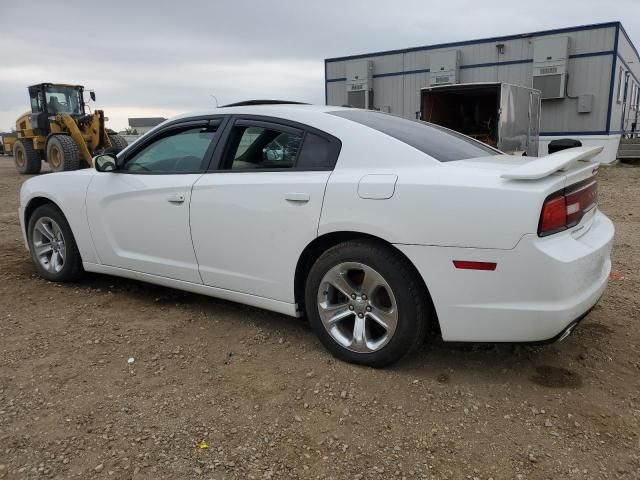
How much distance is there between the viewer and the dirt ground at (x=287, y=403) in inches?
87.4

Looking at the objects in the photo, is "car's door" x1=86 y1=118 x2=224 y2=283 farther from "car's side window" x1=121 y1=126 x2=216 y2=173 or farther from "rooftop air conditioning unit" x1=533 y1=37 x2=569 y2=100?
"rooftop air conditioning unit" x1=533 y1=37 x2=569 y2=100

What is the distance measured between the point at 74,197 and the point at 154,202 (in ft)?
3.12

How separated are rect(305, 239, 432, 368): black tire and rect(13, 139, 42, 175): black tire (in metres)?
17.3

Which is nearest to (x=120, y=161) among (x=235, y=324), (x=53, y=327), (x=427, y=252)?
(x=53, y=327)

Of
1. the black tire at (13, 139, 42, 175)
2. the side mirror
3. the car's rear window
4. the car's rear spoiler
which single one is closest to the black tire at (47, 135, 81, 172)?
the black tire at (13, 139, 42, 175)

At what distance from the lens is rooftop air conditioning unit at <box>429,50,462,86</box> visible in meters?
18.5

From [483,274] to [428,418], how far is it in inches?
28.9

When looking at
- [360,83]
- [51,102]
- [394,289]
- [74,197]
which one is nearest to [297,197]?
[394,289]

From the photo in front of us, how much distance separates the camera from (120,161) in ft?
13.2

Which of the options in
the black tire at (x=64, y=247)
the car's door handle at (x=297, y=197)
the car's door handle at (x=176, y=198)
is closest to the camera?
the car's door handle at (x=297, y=197)

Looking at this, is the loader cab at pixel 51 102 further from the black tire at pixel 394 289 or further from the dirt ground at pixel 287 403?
the black tire at pixel 394 289

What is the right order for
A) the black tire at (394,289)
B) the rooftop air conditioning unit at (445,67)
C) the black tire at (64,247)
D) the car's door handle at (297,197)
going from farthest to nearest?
the rooftop air conditioning unit at (445,67)
the black tire at (64,247)
the car's door handle at (297,197)
the black tire at (394,289)

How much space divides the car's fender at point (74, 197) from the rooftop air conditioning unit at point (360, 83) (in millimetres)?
16729

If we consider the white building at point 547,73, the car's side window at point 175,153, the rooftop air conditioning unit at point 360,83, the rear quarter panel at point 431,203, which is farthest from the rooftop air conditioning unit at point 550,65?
the rear quarter panel at point 431,203
